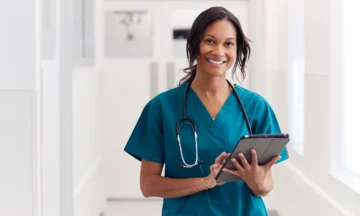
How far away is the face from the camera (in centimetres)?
153

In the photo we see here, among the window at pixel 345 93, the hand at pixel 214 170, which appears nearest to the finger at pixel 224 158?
the hand at pixel 214 170

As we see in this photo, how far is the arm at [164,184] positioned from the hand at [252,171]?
10cm

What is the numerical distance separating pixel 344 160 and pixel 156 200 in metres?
2.48

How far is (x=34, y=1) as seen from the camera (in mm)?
1953

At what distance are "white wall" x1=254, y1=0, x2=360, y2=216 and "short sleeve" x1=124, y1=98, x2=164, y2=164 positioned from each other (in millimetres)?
1103

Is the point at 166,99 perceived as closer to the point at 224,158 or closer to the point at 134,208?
the point at 224,158

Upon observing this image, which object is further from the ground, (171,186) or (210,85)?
A: (210,85)

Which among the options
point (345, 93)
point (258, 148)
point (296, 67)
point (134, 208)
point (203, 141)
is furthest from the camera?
point (134, 208)

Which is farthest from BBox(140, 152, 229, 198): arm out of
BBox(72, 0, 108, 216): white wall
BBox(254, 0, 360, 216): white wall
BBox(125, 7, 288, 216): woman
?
BBox(72, 0, 108, 216): white wall

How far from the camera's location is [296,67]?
406cm

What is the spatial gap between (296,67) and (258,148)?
266 cm

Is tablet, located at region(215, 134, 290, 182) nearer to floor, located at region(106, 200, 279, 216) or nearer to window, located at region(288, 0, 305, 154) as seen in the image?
window, located at region(288, 0, 305, 154)

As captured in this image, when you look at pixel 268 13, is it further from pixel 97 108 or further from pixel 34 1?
pixel 34 1

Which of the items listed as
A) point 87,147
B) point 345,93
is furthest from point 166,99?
point 87,147
